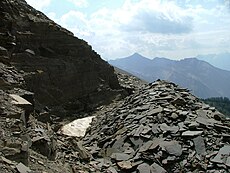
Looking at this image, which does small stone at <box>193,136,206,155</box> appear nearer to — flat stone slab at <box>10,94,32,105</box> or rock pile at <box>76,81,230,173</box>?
rock pile at <box>76,81,230,173</box>

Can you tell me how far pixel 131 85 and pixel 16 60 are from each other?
14.7 meters

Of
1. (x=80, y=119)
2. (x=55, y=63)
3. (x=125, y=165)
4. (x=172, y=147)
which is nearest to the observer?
(x=125, y=165)

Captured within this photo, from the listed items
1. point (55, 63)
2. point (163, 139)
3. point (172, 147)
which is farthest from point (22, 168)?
point (55, 63)

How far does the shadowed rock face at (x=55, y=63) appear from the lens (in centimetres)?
2512

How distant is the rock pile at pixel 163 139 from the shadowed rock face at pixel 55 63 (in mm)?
7220

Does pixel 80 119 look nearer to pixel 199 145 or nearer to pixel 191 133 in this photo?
pixel 191 133

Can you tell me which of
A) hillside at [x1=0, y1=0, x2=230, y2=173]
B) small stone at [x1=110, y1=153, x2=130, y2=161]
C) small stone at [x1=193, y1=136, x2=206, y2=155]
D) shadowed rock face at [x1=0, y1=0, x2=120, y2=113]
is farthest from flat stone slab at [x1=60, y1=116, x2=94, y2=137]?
small stone at [x1=193, y1=136, x2=206, y2=155]

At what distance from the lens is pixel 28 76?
23.8m

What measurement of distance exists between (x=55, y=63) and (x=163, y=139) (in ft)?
48.5

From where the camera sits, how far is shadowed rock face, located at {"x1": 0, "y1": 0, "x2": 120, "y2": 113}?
25.1 m

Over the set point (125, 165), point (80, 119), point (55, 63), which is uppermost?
point (55, 63)

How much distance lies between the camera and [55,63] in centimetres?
2778

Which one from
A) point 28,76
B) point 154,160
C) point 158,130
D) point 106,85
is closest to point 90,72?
point 106,85

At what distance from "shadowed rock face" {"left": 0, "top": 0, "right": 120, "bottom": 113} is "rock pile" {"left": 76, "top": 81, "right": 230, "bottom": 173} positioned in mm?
7220
